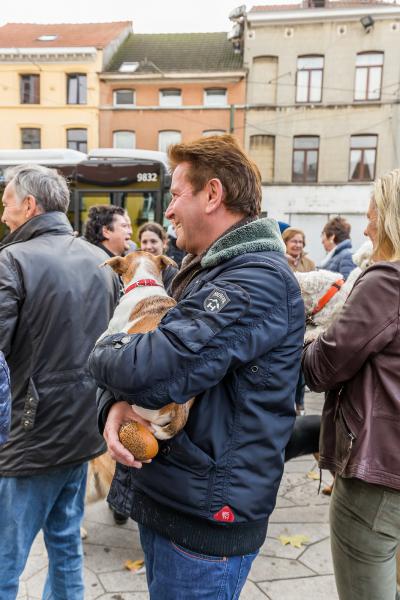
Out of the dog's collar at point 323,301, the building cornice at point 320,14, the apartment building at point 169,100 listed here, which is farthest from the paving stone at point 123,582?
the building cornice at point 320,14

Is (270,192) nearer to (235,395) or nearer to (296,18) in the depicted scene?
(296,18)

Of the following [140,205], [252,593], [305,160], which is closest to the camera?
[252,593]

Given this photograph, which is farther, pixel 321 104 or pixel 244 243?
pixel 321 104

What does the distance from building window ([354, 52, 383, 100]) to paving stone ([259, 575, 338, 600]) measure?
25413 millimetres

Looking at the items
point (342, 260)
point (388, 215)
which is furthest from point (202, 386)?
point (342, 260)

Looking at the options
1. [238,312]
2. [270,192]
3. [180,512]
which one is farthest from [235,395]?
[270,192]

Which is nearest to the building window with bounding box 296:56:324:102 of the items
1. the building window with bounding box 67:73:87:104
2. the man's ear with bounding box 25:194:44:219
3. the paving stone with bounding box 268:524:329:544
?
the building window with bounding box 67:73:87:104

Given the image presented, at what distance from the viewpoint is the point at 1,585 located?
7.22ft

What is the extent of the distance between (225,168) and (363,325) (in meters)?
0.75

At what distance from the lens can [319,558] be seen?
11.0ft

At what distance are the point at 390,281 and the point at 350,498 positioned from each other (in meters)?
0.86

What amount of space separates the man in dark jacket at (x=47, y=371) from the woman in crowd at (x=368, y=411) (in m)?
1.13

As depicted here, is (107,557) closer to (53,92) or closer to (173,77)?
(173,77)

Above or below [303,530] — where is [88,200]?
above
